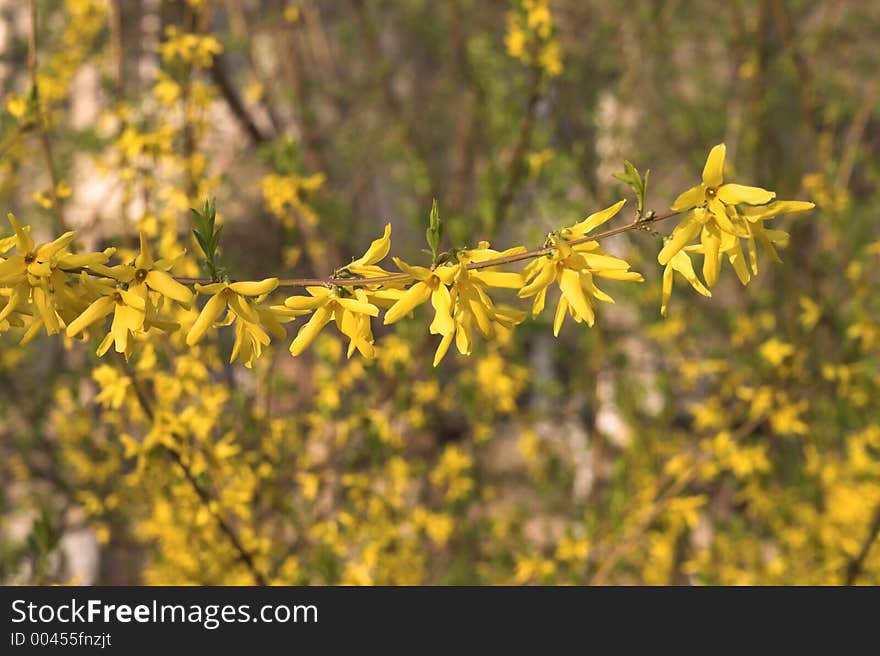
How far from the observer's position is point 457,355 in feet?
12.3

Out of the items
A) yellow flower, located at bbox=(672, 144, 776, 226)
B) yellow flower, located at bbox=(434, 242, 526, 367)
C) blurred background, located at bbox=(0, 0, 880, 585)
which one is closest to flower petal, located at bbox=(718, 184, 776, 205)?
yellow flower, located at bbox=(672, 144, 776, 226)

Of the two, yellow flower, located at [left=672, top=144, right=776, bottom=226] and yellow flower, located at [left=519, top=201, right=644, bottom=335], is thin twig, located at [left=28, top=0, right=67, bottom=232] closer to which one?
yellow flower, located at [left=519, top=201, right=644, bottom=335]

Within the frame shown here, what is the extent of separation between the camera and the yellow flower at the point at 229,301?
1.19m

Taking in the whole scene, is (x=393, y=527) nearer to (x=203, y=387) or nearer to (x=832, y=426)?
(x=203, y=387)

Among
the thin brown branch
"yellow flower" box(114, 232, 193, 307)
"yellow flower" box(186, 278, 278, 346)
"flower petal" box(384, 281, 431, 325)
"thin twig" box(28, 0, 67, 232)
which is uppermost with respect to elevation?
the thin brown branch

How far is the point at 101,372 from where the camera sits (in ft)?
6.89

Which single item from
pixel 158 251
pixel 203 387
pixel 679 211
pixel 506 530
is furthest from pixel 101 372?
pixel 506 530

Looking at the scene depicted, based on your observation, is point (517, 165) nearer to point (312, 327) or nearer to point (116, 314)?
Result: point (312, 327)

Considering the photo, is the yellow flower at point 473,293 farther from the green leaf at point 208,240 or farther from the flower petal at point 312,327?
the green leaf at point 208,240

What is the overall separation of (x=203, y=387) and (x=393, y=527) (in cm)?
93

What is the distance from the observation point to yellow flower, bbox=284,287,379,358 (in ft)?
4.06

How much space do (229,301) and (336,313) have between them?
6.4 inches

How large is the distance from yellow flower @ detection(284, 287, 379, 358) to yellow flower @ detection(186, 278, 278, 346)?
55 mm

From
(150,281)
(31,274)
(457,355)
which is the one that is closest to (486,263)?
(150,281)
